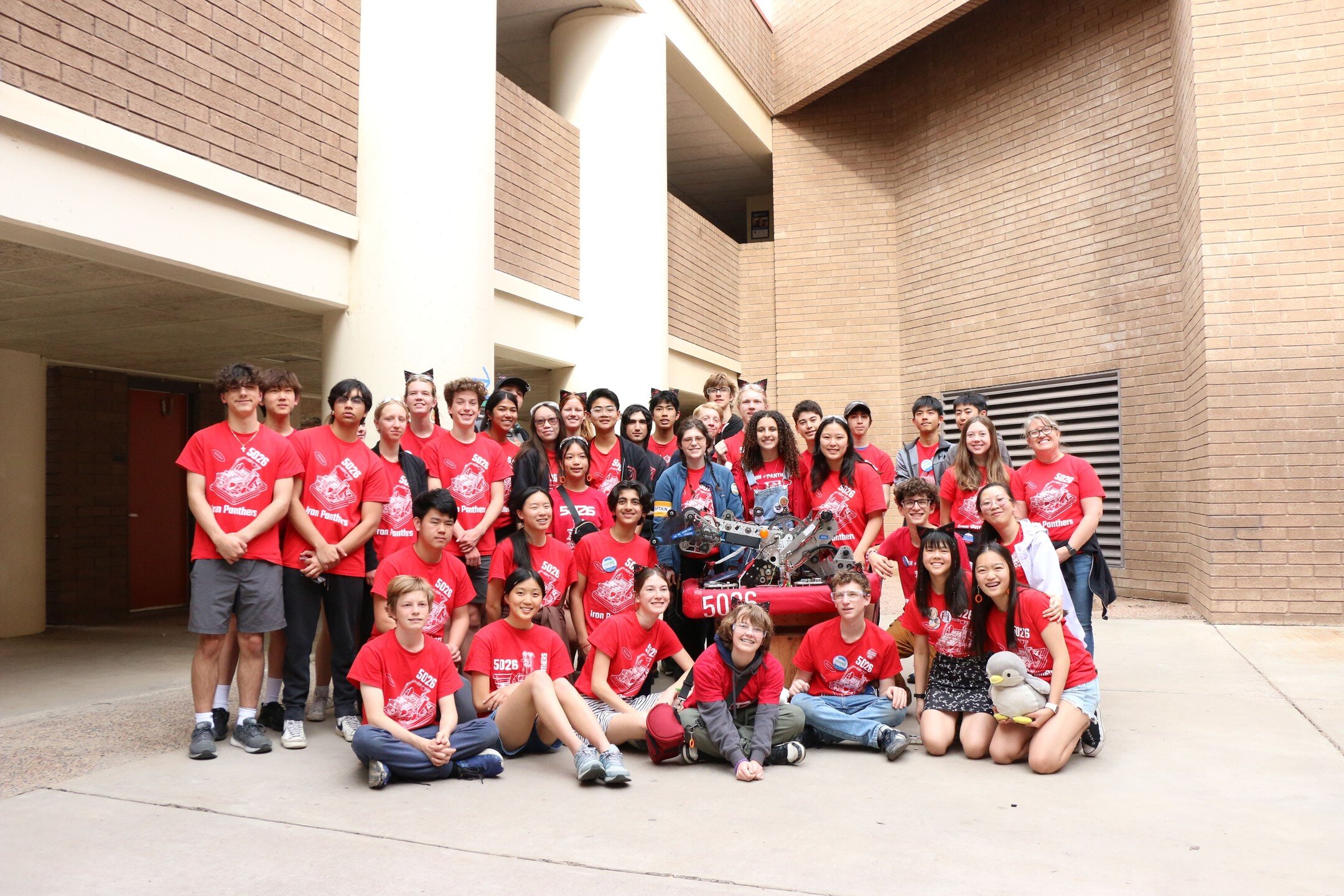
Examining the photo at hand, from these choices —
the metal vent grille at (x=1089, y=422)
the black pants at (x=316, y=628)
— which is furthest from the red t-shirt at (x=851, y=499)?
the metal vent grille at (x=1089, y=422)

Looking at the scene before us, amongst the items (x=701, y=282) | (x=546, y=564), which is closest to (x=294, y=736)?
(x=546, y=564)

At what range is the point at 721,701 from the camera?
4527mm

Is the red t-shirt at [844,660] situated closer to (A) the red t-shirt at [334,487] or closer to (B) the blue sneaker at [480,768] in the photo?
A: (B) the blue sneaker at [480,768]

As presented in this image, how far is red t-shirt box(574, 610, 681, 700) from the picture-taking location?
488cm

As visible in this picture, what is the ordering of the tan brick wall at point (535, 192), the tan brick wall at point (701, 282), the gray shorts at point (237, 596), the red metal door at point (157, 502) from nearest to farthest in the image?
the gray shorts at point (237, 596)
the tan brick wall at point (535, 192)
the red metal door at point (157, 502)
the tan brick wall at point (701, 282)

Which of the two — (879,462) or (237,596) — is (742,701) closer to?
(879,462)

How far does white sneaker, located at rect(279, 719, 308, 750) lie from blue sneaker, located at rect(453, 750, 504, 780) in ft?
3.34

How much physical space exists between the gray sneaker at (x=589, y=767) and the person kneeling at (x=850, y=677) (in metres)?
1.10

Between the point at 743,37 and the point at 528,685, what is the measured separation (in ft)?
37.3

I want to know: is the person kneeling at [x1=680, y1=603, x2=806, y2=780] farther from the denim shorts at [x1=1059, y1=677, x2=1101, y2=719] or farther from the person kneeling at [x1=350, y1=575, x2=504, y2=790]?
the denim shorts at [x1=1059, y1=677, x2=1101, y2=719]

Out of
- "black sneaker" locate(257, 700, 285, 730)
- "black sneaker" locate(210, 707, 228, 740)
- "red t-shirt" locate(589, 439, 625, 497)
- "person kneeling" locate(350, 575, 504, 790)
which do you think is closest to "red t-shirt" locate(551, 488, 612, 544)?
"red t-shirt" locate(589, 439, 625, 497)

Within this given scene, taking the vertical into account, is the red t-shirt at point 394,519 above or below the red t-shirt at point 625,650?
above

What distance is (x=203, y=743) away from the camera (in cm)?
463

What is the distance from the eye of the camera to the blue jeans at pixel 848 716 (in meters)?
4.81
